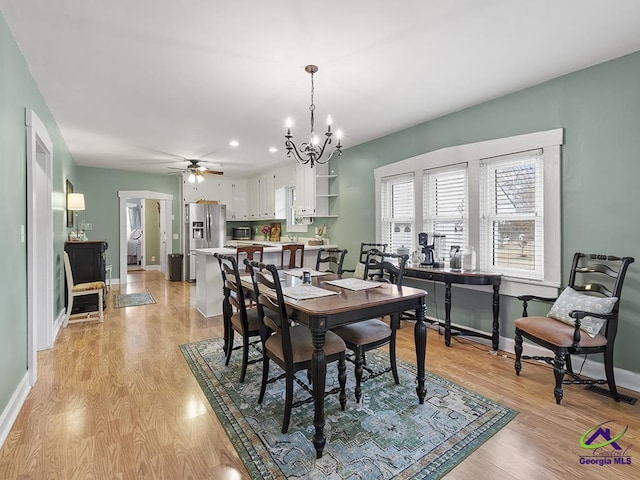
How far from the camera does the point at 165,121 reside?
13.2ft

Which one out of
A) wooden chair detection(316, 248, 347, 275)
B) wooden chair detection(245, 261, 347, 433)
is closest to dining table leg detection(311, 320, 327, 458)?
wooden chair detection(245, 261, 347, 433)

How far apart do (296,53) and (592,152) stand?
2561 mm

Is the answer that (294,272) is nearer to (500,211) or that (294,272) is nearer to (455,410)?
(455,410)

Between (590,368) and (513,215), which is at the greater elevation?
(513,215)

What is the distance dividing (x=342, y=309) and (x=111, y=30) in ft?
7.76

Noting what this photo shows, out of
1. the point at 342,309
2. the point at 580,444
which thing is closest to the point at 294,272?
the point at 342,309

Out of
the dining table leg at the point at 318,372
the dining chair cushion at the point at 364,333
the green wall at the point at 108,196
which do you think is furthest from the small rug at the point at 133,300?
the dining table leg at the point at 318,372

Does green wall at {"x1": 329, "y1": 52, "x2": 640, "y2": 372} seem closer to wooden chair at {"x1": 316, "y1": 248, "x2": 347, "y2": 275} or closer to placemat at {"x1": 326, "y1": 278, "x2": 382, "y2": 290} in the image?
wooden chair at {"x1": 316, "y1": 248, "x2": 347, "y2": 275}

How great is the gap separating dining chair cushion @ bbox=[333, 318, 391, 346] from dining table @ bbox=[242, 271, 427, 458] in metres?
0.23

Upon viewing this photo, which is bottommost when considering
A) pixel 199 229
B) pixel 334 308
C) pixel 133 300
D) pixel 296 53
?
pixel 133 300

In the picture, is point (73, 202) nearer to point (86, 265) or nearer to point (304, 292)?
point (86, 265)

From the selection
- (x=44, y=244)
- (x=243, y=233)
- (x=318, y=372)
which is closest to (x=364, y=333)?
(x=318, y=372)

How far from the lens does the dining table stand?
5.93 feet

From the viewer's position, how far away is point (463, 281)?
3.29 m
